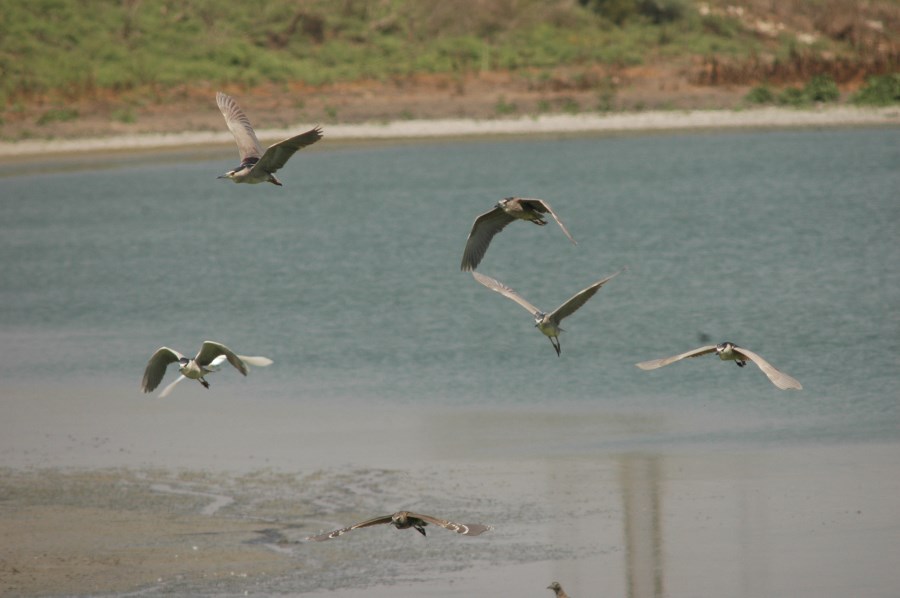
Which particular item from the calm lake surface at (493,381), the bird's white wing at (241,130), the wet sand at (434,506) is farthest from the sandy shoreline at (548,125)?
the bird's white wing at (241,130)

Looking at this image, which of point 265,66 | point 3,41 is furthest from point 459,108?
point 3,41

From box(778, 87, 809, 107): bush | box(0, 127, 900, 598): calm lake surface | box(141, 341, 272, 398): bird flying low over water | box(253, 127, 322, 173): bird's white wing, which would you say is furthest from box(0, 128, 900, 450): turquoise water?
box(253, 127, 322, 173): bird's white wing

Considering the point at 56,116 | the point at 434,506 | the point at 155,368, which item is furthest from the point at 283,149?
the point at 56,116

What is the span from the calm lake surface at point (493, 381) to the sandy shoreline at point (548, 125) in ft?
13.0

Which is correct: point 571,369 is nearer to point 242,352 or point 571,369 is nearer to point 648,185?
point 242,352

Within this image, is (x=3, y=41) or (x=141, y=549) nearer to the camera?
(x=141, y=549)

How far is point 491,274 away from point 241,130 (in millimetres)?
17539

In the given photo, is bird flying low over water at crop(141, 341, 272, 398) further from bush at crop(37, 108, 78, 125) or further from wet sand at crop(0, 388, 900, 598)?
bush at crop(37, 108, 78, 125)

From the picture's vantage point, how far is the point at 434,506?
1363 centimetres

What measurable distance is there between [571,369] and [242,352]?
208 inches

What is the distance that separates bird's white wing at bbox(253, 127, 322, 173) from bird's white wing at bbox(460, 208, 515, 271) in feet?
4.50

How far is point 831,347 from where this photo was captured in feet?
66.6

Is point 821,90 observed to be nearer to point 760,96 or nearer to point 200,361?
point 760,96

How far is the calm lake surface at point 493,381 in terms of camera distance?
40.4 feet
